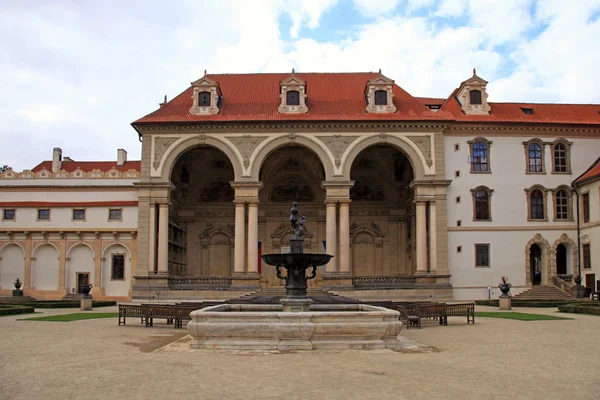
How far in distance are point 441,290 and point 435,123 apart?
10.8 m

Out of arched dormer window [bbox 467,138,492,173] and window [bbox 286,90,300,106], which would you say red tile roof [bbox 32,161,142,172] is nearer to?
window [bbox 286,90,300,106]

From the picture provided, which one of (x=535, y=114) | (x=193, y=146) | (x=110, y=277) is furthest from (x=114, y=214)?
(x=535, y=114)

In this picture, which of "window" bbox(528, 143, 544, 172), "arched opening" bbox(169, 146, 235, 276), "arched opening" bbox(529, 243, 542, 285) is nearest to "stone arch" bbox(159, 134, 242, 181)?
"arched opening" bbox(169, 146, 235, 276)

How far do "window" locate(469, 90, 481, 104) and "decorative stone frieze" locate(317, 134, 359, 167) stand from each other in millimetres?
8891

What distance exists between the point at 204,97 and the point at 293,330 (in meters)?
29.9

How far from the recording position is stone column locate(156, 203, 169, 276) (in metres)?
40.2

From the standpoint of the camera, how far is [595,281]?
3891 cm

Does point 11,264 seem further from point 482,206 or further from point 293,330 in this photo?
point 293,330

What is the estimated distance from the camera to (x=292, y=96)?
139 feet

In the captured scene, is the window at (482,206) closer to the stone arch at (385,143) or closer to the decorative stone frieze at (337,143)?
the stone arch at (385,143)

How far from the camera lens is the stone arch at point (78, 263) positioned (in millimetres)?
43344

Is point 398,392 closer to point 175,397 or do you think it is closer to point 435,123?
point 175,397

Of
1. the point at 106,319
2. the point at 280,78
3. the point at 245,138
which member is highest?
the point at 280,78

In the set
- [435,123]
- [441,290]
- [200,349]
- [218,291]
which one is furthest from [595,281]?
[200,349]
